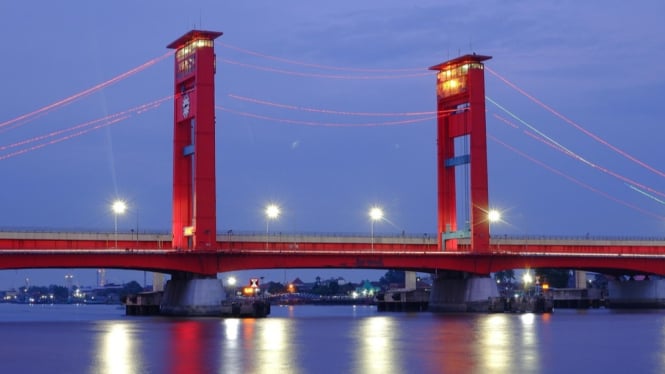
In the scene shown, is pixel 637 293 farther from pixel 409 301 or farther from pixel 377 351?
pixel 377 351

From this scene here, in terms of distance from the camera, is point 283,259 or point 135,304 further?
point 135,304

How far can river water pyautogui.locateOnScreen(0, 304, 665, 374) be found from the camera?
154 feet

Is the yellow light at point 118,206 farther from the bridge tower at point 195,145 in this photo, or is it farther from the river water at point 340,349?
the river water at point 340,349

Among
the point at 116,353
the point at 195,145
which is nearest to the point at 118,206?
the point at 195,145

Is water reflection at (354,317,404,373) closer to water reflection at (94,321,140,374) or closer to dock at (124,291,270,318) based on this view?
water reflection at (94,321,140,374)

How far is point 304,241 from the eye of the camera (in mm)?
110375

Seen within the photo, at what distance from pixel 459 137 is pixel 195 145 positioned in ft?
93.7

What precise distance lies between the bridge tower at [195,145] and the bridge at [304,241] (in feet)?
0.27

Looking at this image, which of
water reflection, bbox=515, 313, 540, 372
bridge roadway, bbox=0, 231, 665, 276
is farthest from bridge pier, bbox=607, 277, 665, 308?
water reflection, bbox=515, 313, 540, 372

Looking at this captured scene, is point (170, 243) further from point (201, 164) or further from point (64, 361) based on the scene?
point (64, 361)

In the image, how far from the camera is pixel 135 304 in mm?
116500

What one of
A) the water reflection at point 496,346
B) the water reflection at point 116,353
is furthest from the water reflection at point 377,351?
the water reflection at point 116,353

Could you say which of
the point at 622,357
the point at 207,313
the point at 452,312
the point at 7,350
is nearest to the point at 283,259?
the point at 207,313

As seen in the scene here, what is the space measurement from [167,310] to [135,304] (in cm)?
1256
